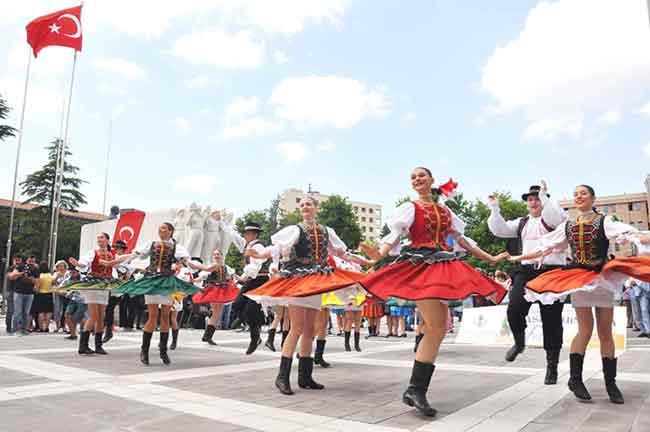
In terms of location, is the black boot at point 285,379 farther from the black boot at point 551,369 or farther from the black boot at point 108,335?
the black boot at point 108,335

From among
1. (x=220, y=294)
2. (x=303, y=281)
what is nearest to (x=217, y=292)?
(x=220, y=294)

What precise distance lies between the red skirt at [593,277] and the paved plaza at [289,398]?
962 mm

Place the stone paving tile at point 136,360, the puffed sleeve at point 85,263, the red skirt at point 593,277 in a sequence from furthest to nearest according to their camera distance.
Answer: the puffed sleeve at point 85,263 → the stone paving tile at point 136,360 → the red skirt at point 593,277

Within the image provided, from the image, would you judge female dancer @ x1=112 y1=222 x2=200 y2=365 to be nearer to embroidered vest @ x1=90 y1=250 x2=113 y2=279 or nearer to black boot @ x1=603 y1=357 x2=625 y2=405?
embroidered vest @ x1=90 y1=250 x2=113 y2=279

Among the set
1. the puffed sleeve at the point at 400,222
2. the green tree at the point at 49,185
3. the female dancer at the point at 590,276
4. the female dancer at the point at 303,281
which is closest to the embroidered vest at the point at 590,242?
the female dancer at the point at 590,276

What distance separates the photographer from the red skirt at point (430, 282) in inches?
149

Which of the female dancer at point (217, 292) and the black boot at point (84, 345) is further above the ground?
the female dancer at point (217, 292)

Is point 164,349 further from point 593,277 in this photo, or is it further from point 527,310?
point 593,277

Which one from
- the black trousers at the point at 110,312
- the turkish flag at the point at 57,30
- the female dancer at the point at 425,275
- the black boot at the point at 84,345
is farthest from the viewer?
the turkish flag at the point at 57,30

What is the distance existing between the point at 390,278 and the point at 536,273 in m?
2.51

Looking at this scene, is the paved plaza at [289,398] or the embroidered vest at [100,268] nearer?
the paved plaza at [289,398]

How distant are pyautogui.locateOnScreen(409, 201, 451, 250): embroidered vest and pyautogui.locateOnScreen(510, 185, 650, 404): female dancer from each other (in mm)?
1086

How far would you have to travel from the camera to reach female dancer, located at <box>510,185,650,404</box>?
4.27 m

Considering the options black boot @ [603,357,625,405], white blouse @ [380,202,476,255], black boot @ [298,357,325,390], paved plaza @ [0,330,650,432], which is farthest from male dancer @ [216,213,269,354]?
black boot @ [603,357,625,405]
